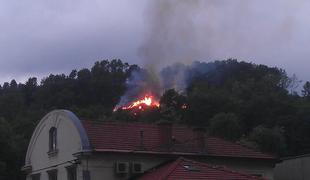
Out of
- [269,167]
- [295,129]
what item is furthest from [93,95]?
[269,167]

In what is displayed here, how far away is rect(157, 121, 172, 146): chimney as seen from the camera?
34000mm

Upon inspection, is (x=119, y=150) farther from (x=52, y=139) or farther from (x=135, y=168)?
(x=52, y=139)

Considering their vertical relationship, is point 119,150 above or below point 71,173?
above

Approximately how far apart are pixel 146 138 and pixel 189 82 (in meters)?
66.8

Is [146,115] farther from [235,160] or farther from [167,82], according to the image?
[235,160]

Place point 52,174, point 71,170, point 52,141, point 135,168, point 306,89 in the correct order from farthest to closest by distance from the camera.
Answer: point 306,89, point 52,141, point 52,174, point 71,170, point 135,168

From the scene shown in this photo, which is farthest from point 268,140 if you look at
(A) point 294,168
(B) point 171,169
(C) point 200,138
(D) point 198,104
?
(B) point 171,169

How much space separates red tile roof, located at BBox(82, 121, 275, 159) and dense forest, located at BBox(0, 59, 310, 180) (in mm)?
9144

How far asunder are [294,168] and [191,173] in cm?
1423

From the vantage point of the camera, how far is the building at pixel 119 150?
31500 millimetres

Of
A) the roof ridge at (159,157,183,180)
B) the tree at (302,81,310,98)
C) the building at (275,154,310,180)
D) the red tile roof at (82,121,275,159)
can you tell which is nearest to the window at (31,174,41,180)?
the red tile roof at (82,121,275,159)

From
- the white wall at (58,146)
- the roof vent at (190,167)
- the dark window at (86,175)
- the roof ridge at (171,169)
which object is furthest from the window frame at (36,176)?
the roof vent at (190,167)

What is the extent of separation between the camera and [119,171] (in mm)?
31391

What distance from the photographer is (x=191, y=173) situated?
93.8 ft
